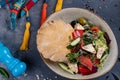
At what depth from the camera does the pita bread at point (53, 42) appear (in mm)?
855

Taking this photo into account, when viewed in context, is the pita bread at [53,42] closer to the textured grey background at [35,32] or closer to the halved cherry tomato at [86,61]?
the halved cherry tomato at [86,61]

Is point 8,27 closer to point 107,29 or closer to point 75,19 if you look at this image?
point 75,19

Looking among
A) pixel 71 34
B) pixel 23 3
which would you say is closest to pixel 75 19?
pixel 71 34

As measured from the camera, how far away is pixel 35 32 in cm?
104

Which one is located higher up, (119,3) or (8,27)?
(119,3)

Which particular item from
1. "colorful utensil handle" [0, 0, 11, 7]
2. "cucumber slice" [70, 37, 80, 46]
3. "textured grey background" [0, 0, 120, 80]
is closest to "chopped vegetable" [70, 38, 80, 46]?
"cucumber slice" [70, 37, 80, 46]

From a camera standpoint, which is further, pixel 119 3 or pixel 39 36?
pixel 119 3

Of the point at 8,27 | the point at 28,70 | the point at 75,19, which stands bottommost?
the point at 28,70

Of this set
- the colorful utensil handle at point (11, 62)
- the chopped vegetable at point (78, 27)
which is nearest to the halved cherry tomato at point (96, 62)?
the chopped vegetable at point (78, 27)

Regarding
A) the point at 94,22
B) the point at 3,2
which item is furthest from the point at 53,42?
the point at 3,2

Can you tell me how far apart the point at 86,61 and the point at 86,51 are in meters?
0.03

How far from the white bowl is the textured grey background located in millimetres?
110

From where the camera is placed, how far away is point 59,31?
87cm

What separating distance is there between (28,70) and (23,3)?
9.0 inches
